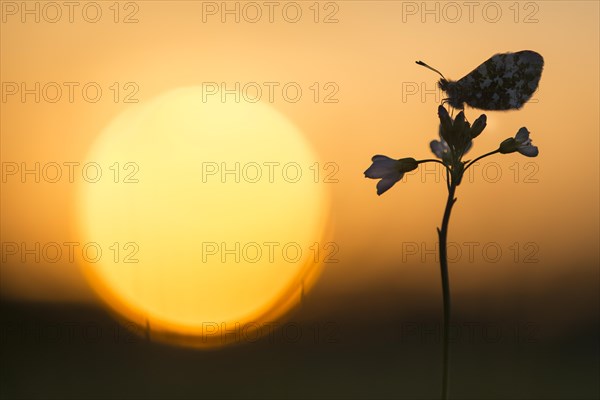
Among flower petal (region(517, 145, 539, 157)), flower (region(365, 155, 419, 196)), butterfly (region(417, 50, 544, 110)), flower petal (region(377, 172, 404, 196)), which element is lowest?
flower petal (region(377, 172, 404, 196))

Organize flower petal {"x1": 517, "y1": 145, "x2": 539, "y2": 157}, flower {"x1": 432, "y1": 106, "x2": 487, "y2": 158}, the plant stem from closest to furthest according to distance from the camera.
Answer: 1. the plant stem
2. flower {"x1": 432, "y1": 106, "x2": 487, "y2": 158}
3. flower petal {"x1": 517, "y1": 145, "x2": 539, "y2": 157}

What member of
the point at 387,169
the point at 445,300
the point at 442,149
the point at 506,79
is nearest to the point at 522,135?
the point at 442,149

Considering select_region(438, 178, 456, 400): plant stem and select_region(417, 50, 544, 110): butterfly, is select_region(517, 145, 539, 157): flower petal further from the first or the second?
select_region(438, 178, 456, 400): plant stem

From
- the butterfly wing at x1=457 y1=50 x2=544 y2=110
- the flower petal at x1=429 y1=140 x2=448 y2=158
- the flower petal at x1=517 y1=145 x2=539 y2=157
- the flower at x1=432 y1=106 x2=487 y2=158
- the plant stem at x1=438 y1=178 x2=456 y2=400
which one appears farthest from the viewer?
the flower petal at x1=429 y1=140 x2=448 y2=158

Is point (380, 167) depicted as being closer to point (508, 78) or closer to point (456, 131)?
point (456, 131)

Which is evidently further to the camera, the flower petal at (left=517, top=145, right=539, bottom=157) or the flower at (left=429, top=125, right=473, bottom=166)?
the flower petal at (left=517, top=145, right=539, bottom=157)

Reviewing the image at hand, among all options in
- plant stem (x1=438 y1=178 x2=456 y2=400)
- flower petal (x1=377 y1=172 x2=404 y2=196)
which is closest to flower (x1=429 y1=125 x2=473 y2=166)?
flower petal (x1=377 y1=172 x2=404 y2=196)

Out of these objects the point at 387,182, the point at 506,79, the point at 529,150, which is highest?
the point at 506,79
